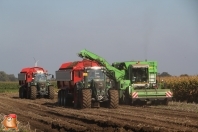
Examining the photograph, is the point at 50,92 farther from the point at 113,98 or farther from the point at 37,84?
the point at 113,98

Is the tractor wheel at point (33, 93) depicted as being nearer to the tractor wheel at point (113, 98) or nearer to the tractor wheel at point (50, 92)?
the tractor wheel at point (50, 92)

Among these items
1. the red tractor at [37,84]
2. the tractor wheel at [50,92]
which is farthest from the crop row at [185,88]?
the red tractor at [37,84]

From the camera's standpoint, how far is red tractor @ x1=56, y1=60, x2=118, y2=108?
23581 millimetres

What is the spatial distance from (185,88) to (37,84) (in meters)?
12.2

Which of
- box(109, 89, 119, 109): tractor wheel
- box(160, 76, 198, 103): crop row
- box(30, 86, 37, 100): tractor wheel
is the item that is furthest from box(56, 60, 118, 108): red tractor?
box(30, 86, 37, 100): tractor wheel

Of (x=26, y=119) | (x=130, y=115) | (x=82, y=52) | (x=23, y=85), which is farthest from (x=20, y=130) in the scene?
(x=23, y=85)

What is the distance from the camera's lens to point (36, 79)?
36781 mm

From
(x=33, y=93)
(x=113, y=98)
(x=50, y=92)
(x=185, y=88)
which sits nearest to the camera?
(x=113, y=98)

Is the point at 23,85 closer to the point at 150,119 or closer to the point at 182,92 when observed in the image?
the point at 182,92

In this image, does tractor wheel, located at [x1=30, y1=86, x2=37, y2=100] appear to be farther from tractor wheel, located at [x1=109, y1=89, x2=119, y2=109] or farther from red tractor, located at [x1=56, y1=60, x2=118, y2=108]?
tractor wheel, located at [x1=109, y1=89, x2=119, y2=109]

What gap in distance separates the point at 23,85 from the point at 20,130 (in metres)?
24.9

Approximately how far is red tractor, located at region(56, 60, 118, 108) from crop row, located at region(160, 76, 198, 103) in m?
7.47

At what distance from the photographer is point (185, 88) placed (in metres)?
→ 31.1

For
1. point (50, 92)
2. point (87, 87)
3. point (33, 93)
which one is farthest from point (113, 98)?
point (50, 92)
